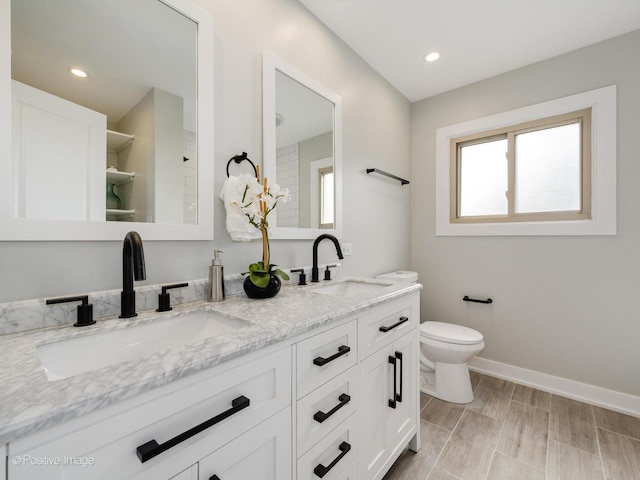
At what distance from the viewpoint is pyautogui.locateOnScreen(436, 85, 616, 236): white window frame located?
6.27 ft

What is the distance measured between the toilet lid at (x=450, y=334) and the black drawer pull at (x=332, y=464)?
123 centimetres

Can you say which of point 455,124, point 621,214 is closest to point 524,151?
point 455,124

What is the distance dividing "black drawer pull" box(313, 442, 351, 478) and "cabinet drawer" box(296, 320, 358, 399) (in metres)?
0.26

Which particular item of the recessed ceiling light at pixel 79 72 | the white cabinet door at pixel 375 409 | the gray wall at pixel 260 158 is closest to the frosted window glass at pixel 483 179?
the gray wall at pixel 260 158

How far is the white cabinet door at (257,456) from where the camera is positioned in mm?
609

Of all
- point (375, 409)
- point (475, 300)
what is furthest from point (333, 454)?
point (475, 300)

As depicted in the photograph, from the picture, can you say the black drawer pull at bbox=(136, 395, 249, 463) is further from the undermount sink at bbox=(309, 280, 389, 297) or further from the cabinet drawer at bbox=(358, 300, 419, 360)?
the undermount sink at bbox=(309, 280, 389, 297)

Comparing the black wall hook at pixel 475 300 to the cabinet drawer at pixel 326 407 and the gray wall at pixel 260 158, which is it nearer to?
the gray wall at pixel 260 158

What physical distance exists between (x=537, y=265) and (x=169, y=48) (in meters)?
2.72

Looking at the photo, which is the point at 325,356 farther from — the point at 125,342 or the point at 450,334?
the point at 450,334

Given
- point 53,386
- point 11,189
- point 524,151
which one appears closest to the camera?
point 53,386

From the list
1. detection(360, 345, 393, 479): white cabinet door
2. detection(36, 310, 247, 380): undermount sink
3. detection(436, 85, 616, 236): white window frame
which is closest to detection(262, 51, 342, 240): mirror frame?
detection(36, 310, 247, 380): undermount sink

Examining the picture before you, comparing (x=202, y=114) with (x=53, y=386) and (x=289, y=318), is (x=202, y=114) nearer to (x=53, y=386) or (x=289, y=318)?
(x=289, y=318)

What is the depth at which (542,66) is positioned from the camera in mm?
2176
